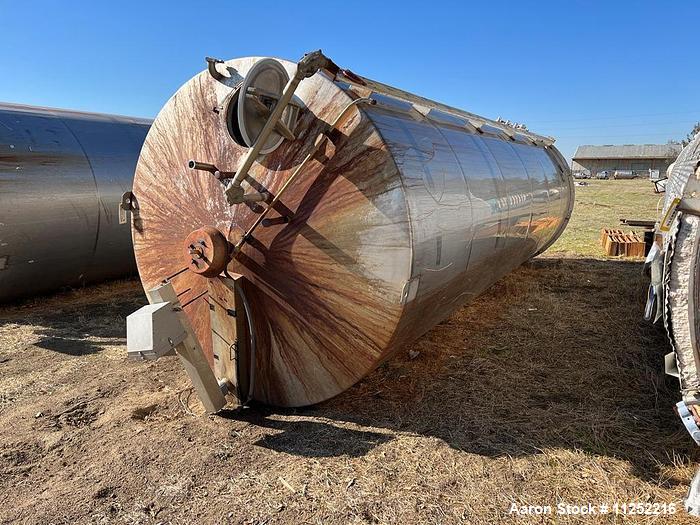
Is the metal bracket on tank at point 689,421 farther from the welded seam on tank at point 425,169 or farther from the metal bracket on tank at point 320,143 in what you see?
the metal bracket on tank at point 320,143

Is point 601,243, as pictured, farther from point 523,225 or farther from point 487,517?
point 487,517

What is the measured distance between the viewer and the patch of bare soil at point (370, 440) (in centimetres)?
274

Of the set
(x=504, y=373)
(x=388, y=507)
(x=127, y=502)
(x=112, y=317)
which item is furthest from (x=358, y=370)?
(x=112, y=317)

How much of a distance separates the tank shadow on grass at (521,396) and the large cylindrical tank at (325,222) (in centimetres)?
41

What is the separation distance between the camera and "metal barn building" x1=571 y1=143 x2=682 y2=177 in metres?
64.1

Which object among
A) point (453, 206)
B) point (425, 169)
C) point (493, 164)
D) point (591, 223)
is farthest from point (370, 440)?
point (591, 223)

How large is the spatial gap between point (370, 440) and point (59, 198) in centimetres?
569

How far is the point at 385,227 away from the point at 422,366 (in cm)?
200

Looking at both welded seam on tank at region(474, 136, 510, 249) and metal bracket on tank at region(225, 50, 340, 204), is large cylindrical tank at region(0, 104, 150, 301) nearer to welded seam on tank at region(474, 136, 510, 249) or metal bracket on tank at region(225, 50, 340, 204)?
metal bracket on tank at region(225, 50, 340, 204)

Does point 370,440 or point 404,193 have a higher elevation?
point 404,193

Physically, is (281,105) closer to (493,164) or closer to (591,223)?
(493,164)

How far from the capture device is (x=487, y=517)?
8.64 ft

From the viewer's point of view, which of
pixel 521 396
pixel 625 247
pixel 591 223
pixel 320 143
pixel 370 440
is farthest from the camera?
pixel 591 223

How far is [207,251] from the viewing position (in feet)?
11.2
